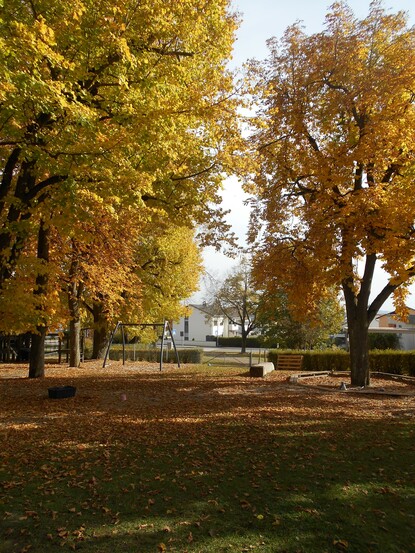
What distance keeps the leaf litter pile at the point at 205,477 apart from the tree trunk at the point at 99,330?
13.4 m

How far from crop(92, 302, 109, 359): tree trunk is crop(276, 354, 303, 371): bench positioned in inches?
376

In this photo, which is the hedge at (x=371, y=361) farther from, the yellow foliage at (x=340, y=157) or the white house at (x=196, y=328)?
the white house at (x=196, y=328)

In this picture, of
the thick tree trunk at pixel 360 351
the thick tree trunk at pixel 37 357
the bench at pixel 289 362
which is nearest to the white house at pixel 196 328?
the bench at pixel 289 362

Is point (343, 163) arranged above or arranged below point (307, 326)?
above

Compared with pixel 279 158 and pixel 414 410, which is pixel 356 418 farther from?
pixel 279 158

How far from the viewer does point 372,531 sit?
411 cm

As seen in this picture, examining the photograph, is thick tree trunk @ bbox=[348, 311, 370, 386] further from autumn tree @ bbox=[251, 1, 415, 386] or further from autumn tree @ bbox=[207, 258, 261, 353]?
autumn tree @ bbox=[207, 258, 261, 353]

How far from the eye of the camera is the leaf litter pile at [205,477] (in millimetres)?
3996

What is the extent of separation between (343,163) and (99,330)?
17.0 meters

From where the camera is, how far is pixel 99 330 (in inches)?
966

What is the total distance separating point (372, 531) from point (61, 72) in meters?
8.50

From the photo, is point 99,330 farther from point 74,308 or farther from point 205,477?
point 205,477

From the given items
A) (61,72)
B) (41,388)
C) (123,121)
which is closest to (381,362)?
(41,388)

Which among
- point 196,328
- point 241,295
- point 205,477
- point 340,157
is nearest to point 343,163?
point 340,157
